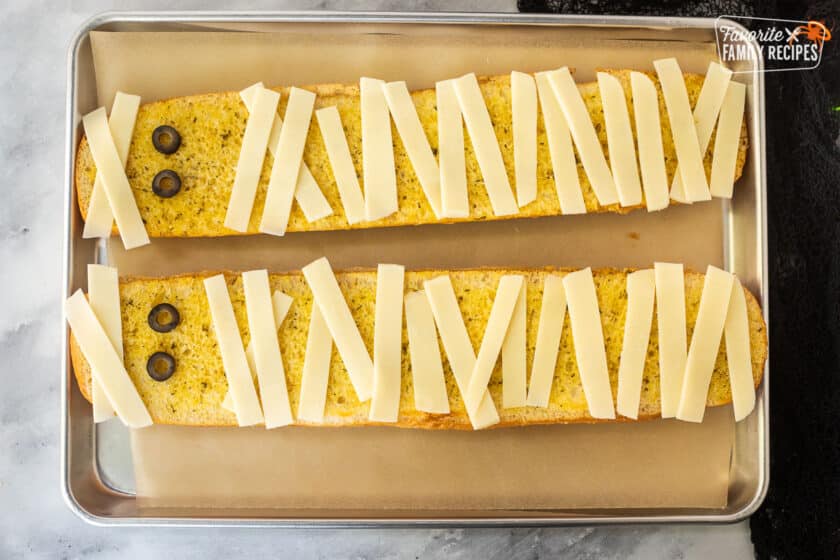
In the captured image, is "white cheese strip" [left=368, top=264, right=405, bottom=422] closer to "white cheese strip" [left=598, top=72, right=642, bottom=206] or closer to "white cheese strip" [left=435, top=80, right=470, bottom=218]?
"white cheese strip" [left=435, top=80, right=470, bottom=218]

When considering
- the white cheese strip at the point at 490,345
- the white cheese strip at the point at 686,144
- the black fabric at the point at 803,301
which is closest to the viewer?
the white cheese strip at the point at 490,345

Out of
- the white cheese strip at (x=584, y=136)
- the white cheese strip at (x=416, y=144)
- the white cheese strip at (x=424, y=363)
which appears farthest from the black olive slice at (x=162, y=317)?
the white cheese strip at (x=584, y=136)

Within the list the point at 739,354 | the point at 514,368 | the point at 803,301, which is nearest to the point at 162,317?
the point at 514,368

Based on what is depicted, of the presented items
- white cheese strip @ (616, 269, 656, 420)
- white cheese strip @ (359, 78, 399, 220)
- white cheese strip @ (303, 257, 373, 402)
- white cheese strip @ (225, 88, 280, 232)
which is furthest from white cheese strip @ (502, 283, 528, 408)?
white cheese strip @ (225, 88, 280, 232)

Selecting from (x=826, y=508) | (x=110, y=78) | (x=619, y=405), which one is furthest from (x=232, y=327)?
(x=826, y=508)

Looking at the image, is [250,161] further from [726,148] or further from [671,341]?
[726,148]

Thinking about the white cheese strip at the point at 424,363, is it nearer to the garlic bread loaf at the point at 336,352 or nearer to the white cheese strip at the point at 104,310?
the garlic bread loaf at the point at 336,352

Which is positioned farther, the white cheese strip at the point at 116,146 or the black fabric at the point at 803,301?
the black fabric at the point at 803,301
